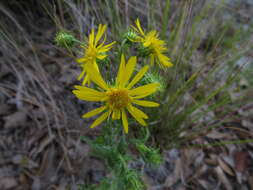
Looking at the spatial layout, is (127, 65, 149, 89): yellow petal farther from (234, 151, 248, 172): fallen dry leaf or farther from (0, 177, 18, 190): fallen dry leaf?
(234, 151, 248, 172): fallen dry leaf

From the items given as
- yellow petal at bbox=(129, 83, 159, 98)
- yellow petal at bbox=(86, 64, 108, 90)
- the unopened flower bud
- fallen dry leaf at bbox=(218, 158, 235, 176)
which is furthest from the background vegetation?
yellow petal at bbox=(86, 64, 108, 90)

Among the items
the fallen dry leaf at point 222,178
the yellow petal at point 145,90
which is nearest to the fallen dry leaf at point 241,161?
the fallen dry leaf at point 222,178

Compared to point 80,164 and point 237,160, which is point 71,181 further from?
point 237,160

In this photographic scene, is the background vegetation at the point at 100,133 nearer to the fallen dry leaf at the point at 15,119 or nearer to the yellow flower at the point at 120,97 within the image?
the fallen dry leaf at the point at 15,119

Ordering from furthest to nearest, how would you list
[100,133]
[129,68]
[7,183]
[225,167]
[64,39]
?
[225,167] → [100,133] → [7,183] → [64,39] → [129,68]

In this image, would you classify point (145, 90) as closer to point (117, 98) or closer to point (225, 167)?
point (117, 98)

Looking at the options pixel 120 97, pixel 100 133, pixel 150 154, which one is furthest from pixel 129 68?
pixel 100 133
